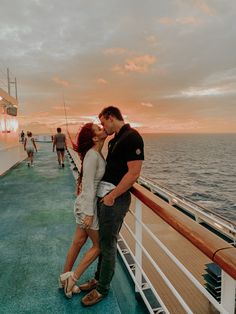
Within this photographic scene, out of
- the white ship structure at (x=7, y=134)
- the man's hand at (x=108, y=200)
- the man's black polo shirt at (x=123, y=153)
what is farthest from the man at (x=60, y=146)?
the man's hand at (x=108, y=200)

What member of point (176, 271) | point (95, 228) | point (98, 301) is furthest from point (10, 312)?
point (176, 271)

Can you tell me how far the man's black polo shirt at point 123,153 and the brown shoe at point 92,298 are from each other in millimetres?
959

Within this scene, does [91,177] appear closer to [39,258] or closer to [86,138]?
[86,138]

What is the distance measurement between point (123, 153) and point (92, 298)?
1.24 m

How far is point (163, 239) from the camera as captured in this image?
675 cm

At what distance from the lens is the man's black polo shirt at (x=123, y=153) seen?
5.60 ft

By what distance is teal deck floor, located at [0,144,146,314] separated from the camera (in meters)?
2.12

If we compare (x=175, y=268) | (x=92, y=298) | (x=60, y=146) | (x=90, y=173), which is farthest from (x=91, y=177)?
(x=60, y=146)

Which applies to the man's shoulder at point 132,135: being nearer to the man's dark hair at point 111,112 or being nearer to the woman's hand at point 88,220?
the man's dark hair at point 111,112

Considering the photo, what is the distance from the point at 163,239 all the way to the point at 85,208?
17.2 ft

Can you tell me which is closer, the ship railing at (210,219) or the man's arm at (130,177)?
the man's arm at (130,177)

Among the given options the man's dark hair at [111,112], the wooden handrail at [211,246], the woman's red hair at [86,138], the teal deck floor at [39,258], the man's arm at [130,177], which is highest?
the man's dark hair at [111,112]

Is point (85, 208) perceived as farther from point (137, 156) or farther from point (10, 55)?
point (10, 55)

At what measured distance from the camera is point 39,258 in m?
2.91
